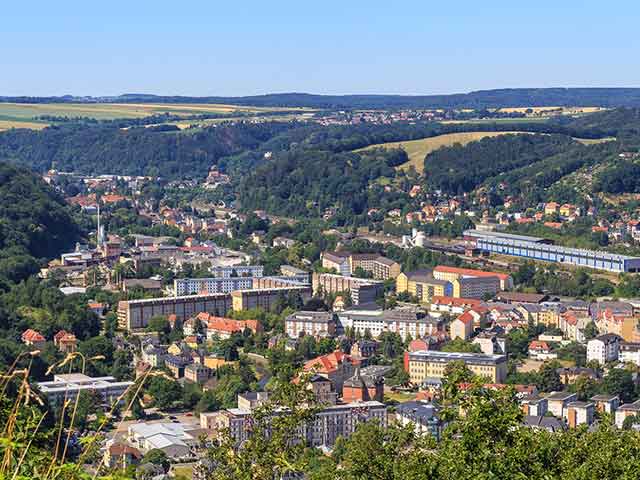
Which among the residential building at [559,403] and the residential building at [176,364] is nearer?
the residential building at [559,403]

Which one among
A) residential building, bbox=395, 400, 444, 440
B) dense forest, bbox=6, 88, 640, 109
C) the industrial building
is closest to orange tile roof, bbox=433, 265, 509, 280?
the industrial building

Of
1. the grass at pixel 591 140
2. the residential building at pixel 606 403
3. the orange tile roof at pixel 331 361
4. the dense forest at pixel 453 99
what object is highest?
the grass at pixel 591 140

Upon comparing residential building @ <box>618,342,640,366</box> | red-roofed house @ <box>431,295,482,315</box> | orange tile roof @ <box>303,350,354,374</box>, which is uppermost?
orange tile roof @ <box>303,350,354,374</box>

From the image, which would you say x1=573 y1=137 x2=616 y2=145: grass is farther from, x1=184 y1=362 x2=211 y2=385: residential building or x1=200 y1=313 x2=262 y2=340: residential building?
x1=184 y1=362 x2=211 y2=385: residential building

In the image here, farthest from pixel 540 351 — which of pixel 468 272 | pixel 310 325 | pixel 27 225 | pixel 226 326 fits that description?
pixel 27 225

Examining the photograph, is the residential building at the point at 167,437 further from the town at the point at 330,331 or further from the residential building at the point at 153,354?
the residential building at the point at 153,354

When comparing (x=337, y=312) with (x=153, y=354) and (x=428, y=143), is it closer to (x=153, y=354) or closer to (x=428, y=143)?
(x=153, y=354)

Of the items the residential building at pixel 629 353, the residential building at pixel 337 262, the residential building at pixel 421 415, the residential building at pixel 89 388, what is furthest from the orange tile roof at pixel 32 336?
the residential building at pixel 337 262
